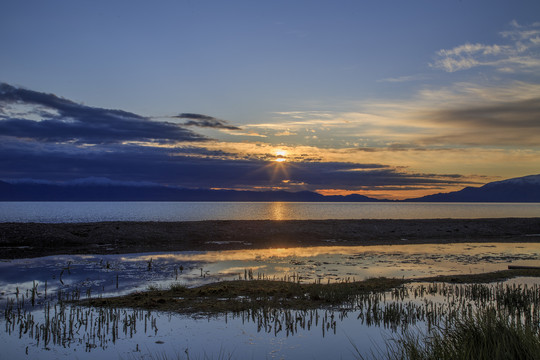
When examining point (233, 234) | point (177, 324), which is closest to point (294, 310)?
point (177, 324)

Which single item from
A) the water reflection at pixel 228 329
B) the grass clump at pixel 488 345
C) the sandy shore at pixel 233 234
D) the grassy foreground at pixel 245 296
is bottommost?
the sandy shore at pixel 233 234

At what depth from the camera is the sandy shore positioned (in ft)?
128

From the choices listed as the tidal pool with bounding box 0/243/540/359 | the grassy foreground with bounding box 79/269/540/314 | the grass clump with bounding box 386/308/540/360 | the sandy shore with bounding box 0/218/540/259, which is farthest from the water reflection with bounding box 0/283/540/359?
the sandy shore with bounding box 0/218/540/259

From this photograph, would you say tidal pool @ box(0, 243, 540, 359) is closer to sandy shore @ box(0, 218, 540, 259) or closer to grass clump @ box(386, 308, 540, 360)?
grass clump @ box(386, 308, 540, 360)

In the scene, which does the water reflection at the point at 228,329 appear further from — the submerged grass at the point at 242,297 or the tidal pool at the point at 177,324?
the submerged grass at the point at 242,297

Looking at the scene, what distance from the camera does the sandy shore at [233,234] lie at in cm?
3897

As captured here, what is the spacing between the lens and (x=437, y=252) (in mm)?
37219

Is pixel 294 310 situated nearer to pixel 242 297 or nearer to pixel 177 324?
pixel 242 297

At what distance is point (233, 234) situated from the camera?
51.3 metres

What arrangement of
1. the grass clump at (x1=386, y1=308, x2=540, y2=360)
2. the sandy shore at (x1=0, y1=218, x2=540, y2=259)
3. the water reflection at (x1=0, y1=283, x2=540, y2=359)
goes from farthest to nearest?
the sandy shore at (x1=0, y1=218, x2=540, y2=259) < the water reflection at (x1=0, y1=283, x2=540, y2=359) < the grass clump at (x1=386, y1=308, x2=540, y2=360)

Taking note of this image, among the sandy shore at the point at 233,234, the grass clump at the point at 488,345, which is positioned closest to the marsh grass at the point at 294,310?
the grass clump at the point at 488,345

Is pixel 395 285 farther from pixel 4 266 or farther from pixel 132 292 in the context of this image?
pixel 4 266

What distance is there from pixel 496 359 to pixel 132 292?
51.9ft

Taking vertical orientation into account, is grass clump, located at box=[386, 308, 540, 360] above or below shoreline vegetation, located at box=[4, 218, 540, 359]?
above
